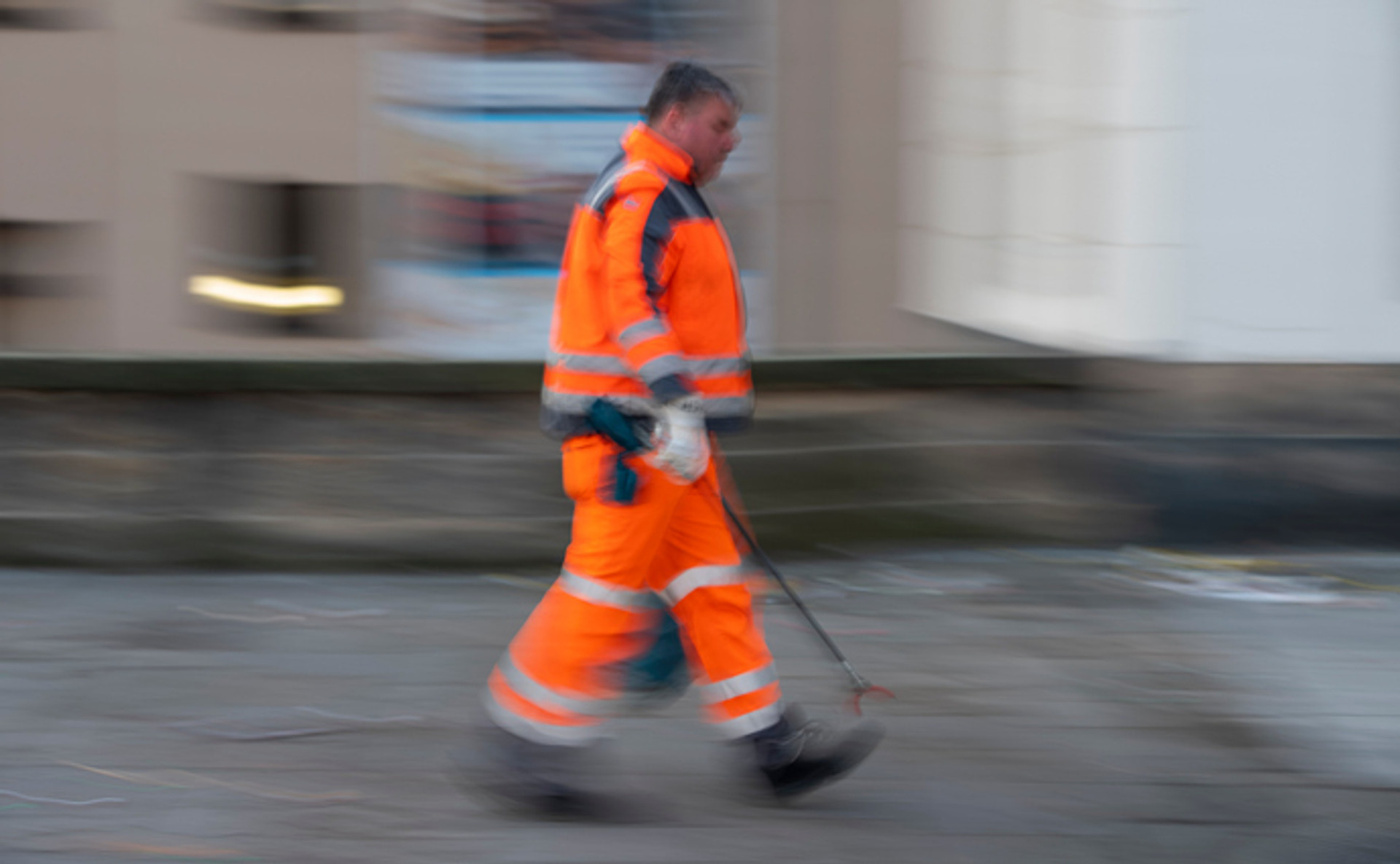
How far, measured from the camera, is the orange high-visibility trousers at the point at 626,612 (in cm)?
346

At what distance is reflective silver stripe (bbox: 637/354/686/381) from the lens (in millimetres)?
3316

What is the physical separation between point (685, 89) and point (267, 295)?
5.26 meters

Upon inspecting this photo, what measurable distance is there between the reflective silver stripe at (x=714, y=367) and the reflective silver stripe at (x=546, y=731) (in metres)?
0.84

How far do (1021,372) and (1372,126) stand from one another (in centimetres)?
173

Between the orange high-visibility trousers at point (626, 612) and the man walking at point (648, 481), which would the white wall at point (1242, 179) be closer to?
the man walking at point (648, 481)

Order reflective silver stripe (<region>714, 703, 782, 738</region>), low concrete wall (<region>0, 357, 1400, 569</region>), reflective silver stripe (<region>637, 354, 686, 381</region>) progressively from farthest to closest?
1. low concrete wall (<region>0, 357, 1400, 569</region>)
2. reflective silver stripe (<region>714, 703, 782, 738</region>)
3. reflective silver stripe (<region>637, 354, 686, 381</region>)

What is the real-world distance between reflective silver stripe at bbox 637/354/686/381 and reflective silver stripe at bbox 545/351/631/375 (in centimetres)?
13

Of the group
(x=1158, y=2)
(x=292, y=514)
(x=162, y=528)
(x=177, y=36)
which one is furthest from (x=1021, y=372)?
(x=177, y=36)

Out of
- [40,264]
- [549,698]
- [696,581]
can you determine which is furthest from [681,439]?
[40,264]

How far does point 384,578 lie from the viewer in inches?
240

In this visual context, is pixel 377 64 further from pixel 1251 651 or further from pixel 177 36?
pixel 1251 651

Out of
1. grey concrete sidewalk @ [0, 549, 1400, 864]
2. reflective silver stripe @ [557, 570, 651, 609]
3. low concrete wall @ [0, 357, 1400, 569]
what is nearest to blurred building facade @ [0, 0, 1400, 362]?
low concrete wall @ [0, 357, 1400, 569]

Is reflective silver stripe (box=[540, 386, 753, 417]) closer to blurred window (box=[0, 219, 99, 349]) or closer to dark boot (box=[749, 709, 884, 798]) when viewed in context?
dark boot (box=[749, 709, 884, 798])

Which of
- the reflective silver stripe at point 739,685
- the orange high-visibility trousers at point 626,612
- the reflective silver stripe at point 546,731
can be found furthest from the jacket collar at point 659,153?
the reflective silver stripe at point 546,731
